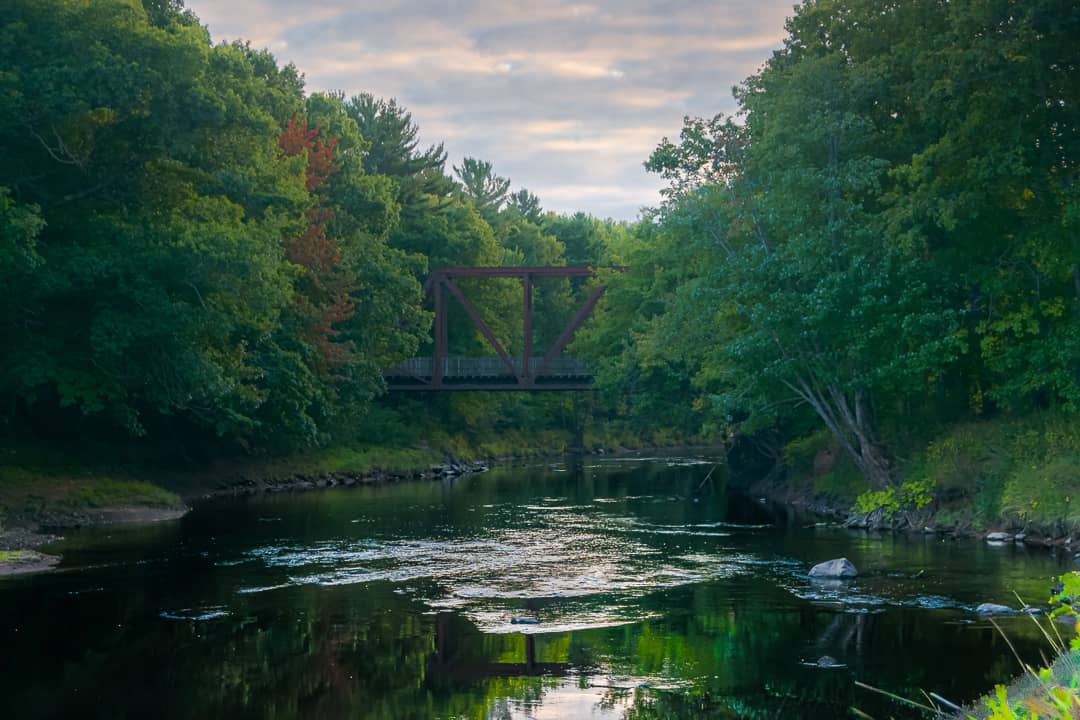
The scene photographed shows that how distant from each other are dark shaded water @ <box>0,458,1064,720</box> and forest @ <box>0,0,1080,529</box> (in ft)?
14.3

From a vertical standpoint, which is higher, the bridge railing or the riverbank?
the bridge railing

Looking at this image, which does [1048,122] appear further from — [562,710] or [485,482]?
[485,482]

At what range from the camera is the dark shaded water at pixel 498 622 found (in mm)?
13289

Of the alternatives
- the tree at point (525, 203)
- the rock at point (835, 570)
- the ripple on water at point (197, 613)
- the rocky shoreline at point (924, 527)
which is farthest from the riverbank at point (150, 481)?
the tree at point (525, 203)

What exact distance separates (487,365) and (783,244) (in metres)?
33.9

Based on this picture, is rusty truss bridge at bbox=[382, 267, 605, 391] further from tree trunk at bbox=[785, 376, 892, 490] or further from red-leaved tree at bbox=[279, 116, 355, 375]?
tree trunk at bbox=[785, 376, 892, 490]

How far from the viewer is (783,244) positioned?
101 feet

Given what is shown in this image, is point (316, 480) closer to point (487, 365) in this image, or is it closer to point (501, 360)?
point (487, 365)

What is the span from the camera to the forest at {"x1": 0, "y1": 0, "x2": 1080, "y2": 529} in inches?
1046

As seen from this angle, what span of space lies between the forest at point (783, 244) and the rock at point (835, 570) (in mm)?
6068

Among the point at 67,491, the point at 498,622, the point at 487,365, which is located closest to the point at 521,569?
the point at 498,622

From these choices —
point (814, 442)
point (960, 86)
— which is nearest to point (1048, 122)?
point (960, 86)

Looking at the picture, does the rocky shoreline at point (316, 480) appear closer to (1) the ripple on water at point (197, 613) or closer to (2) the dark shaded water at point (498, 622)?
(2) the dark shaded water at point (498, 622)

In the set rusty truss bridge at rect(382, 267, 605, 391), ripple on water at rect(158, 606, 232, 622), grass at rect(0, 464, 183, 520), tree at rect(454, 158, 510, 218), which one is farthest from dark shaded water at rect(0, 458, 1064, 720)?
tree at rect(454, 158, 510, 218)
